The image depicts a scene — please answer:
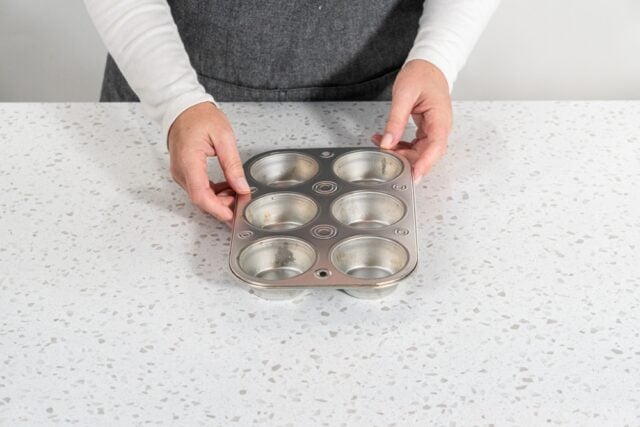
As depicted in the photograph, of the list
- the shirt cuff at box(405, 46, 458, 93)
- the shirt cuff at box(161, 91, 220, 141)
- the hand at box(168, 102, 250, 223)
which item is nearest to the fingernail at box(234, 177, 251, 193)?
the hand at box(168, 102, 250, 223)

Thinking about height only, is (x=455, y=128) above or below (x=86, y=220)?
above

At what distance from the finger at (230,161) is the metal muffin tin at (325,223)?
2cm

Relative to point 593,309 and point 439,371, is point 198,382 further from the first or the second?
point 593,309

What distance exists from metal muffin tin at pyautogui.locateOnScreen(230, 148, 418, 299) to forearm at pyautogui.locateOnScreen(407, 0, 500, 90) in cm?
18

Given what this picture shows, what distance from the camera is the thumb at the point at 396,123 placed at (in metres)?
1.04

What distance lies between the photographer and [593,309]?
838mm

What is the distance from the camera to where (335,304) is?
0.86m

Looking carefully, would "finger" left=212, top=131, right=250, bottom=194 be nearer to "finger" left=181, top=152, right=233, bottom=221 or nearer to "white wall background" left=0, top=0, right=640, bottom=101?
"finger" left=181, top=152, right=233, bottom=221

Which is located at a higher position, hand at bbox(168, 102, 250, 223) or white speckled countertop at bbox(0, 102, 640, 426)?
hand at bbox(168, 102, 250, 223)

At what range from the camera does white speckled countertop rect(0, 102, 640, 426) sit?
75cm

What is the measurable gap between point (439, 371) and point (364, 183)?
0.29 metres

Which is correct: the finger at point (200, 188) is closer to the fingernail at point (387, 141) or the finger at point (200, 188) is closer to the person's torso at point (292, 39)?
the fingernail at point (387, 141)

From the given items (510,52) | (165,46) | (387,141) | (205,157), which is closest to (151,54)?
(165,46)

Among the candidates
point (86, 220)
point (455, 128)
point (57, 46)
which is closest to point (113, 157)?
point (86, 220)
